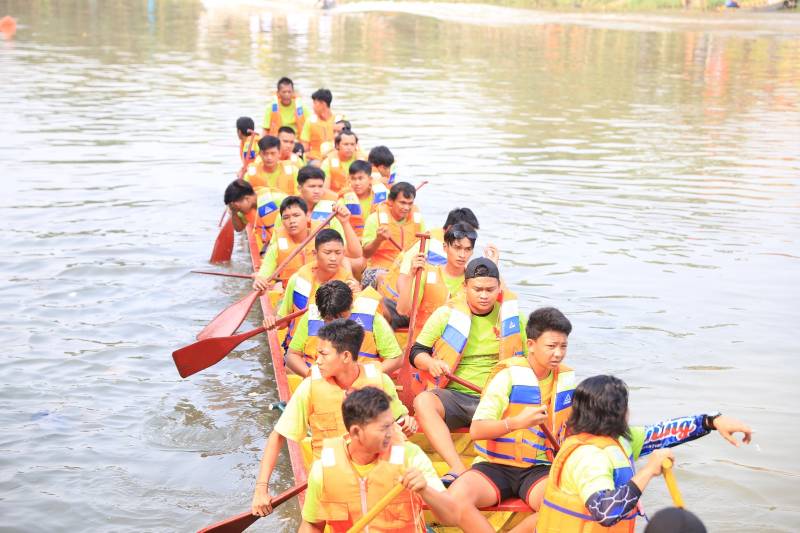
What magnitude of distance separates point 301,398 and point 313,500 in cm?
72

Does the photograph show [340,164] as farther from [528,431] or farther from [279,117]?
[528,431]

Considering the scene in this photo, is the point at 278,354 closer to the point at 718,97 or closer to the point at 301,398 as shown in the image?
the point at 301,398

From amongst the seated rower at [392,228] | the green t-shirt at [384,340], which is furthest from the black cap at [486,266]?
the seated rower at [392,228]

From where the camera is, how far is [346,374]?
15.6 ft

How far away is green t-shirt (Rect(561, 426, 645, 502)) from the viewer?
3752mm

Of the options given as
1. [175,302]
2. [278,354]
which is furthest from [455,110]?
[278,354]

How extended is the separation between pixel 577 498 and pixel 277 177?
710 cm

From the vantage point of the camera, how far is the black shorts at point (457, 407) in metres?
5.50

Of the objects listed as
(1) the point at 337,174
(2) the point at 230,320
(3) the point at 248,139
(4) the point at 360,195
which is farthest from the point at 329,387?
(3) the point at 248,139

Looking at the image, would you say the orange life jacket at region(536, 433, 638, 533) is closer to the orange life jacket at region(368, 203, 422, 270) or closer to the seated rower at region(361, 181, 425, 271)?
the seated rower at region(361, 181, 425, 271)

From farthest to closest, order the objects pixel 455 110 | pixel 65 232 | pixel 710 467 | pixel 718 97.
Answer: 1. pixel 718 97
2. pixel 455 110
3. pixel 65 232
4. pixel 710 467

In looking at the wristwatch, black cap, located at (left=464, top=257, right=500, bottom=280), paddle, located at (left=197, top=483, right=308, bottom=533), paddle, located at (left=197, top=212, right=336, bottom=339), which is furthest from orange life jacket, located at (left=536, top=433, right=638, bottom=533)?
paddle, located at (left=197, top=212, right=336, bottom=339)

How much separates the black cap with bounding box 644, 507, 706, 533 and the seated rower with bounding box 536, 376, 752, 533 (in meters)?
0.23

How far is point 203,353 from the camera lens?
274 inches
